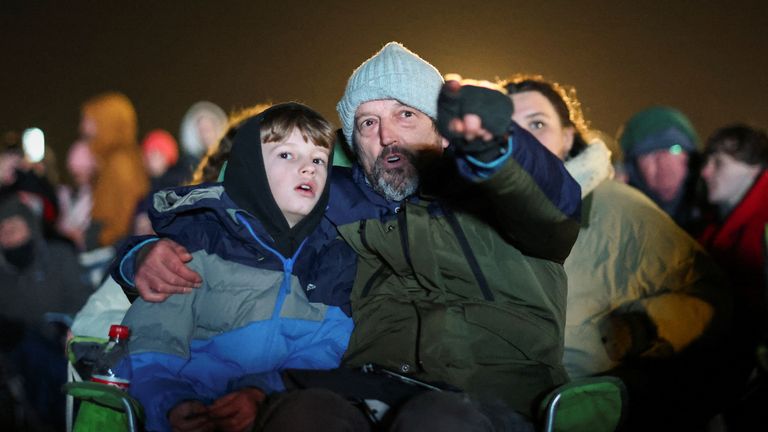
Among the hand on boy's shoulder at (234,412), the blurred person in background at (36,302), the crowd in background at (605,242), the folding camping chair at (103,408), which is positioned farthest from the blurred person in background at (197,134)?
the hand on boy's shoulder at (234,412)

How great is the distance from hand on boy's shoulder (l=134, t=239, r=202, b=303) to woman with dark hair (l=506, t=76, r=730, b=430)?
1399 millimetres

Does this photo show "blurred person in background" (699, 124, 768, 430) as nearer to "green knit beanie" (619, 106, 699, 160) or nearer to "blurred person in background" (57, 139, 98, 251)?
"green knit beanie" (619, 106, 699, 160)

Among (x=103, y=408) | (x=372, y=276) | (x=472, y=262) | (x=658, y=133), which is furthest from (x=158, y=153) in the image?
(x=472, y=262)

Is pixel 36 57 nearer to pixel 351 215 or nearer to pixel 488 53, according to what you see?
pixel 488 53

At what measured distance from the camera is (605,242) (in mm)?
2973

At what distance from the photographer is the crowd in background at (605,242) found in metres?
2.86

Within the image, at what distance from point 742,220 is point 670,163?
859 millimetres

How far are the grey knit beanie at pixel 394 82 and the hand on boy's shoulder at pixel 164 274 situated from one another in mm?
905

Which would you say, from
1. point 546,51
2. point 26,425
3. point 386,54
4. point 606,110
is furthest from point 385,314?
point 606,110

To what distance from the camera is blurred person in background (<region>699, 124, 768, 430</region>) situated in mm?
3348

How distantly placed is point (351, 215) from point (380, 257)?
173 mm

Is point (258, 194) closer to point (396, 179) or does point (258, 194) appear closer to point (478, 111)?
point (396, 179)

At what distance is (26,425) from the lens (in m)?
4.63

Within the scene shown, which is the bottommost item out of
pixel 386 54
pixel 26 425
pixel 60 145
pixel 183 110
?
pixel 26 425
